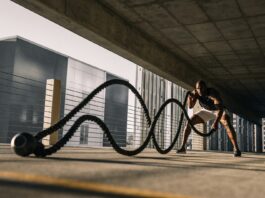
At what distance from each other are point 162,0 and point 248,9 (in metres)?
2.08

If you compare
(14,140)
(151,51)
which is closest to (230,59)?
(151,51)

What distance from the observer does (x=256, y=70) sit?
1407 cm

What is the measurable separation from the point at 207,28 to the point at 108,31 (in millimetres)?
2916

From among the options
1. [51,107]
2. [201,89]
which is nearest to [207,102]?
[201,89]

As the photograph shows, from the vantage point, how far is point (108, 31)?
26.5 feet

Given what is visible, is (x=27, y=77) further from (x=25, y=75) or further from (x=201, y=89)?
(x=201, y=89)

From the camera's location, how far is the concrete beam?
21.7ft

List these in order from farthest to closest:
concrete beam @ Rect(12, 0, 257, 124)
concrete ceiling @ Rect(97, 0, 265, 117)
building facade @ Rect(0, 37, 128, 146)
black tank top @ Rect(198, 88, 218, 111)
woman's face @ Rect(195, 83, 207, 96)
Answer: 1. building facade @ Rect(0, 37, 128, 146)
2. concrete ceiling @ Rect(97, 0, 265, 117)
3. black tank top @ Rect(198, 88, 218, 111)
4. woman's face @ Rect(195, 83, 207, 96)
5. concrete beam @ Rect(12, 0, 257, 124)

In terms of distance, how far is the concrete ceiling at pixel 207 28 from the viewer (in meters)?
7.73

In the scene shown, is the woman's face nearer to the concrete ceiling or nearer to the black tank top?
the black tank top

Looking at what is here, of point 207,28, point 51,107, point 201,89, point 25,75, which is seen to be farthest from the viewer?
point 25,75

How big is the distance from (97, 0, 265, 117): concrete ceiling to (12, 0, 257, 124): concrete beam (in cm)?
25

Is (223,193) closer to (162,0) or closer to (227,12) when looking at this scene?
(162,0)

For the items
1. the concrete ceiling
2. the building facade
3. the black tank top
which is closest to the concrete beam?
the concrete ceiling
